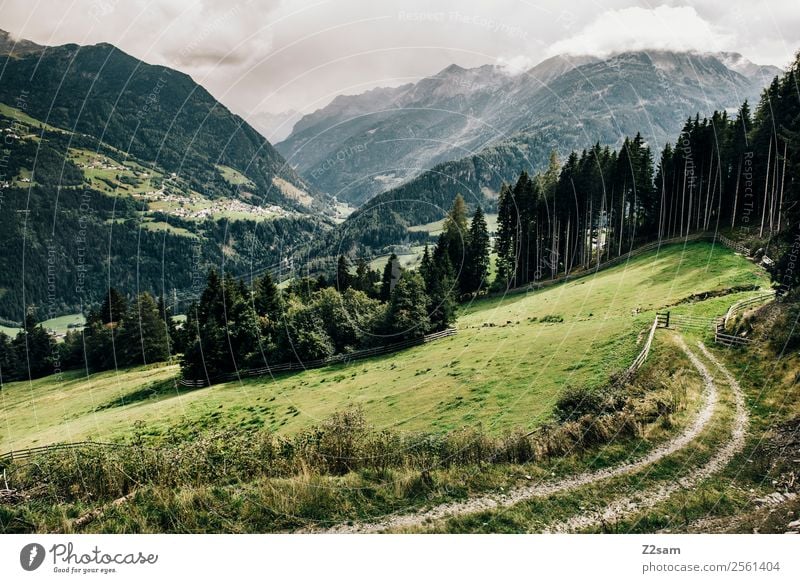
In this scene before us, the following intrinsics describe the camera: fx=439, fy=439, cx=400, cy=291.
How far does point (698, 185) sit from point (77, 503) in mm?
53429

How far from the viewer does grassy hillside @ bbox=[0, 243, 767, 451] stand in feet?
65.6

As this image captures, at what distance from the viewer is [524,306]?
42.1m

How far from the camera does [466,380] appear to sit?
23.1 m

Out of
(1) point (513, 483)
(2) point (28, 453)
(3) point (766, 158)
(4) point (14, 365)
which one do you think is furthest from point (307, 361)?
(4) point (14, 365)

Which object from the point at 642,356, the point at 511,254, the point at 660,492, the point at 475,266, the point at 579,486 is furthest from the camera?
the point at 511,254

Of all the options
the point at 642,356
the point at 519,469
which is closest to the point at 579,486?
the point at 519,469

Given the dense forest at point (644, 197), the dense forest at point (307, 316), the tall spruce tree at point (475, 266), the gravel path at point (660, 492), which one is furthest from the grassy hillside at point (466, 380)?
the tall spruce tree at point (475, 266)

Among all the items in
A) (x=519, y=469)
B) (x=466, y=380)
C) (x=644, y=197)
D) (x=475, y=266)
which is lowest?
(x=519, y=469)

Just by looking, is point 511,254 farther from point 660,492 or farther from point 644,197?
point 660,492

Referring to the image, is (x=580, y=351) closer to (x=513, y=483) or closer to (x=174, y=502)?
(x=513, y=483)

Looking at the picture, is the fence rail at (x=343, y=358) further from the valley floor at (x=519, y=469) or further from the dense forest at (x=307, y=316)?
the valley floor at (x=519, y=469)

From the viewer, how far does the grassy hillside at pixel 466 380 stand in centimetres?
1998

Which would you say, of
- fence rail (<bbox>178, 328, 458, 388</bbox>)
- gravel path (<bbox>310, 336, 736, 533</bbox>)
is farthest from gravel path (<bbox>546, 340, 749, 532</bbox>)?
fence rail (<bbox>178, 328, 458, 388</bbox>)

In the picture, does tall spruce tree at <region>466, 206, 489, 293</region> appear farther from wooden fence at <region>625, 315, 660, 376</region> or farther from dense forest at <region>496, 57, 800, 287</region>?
wooden fence at <region>625, 315, 660, 376</region>
